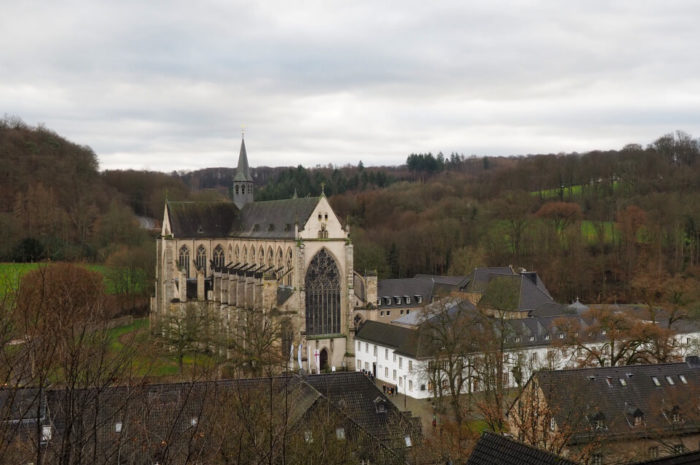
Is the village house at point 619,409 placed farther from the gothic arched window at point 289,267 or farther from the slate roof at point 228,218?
the slate roof at point 228,218

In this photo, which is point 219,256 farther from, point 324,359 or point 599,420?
point 599,420

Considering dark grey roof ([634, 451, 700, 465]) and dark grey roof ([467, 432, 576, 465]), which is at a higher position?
dark grey roof ([634, 451, 700, 465])

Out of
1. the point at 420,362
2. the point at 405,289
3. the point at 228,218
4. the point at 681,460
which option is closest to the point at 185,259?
Result: the point at 228,218

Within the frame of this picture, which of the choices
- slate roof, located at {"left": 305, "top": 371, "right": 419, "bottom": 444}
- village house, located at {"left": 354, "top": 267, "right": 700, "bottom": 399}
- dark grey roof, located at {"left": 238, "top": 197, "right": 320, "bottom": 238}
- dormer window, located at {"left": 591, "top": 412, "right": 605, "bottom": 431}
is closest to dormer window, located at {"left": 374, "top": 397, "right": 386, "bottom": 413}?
slate roof, located at {"left": 305, "top": 371, "right": 419, "bottom": 444}

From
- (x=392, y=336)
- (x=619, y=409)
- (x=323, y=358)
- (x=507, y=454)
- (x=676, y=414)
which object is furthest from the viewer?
(x=323, y=358)

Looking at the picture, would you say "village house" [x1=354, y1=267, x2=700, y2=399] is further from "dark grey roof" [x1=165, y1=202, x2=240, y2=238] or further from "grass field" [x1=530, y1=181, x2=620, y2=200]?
"grass field" [x1=530, y1=181, x2=620, y2=200]

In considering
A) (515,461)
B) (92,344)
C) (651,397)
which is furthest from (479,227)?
(92,344)
